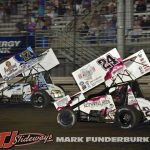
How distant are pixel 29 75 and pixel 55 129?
16.8 ft

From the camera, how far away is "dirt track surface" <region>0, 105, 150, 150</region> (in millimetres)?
9031

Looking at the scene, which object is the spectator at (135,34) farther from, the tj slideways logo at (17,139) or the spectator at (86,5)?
the tj slideways logo at (17,139)

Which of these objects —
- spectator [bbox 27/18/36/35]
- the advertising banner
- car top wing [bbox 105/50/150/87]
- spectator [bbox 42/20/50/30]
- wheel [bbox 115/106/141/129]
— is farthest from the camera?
spectator [bbox 42/20/50/30]

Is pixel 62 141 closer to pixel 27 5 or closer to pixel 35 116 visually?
pixel 35 116

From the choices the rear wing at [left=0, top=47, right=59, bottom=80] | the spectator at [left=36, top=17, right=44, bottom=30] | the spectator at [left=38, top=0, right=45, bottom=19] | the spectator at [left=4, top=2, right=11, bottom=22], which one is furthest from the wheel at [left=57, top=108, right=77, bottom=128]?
the spectator at [left=4, top=2, right=11, bottom=22]

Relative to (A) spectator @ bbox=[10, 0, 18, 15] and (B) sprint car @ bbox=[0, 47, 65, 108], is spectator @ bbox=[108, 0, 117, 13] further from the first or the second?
(B) sprint car @ bbox=[0, 47, 65, 108]

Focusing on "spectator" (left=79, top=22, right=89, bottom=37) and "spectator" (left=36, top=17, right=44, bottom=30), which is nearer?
"spectator" (left=79, top=22, right=89, bottom=37)

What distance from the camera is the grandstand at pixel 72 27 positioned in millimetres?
19375

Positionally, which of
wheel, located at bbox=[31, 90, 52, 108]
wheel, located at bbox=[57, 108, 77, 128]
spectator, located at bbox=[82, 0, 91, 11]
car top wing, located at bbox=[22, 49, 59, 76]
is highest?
spectator, located at bbox=[82, 0, 91, 11]

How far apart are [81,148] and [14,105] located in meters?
7.83

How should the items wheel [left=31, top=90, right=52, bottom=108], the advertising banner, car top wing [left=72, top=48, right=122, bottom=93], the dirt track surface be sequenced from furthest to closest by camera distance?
the advertising banner < wheel [left=31, top=90, right=52, bottom=108] < car top wing [left=72, top=48, right=122, bottom=93] < the dirt track surface

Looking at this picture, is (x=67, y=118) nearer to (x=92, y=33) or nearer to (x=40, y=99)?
(x=40, y=99)

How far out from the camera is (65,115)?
11656 millimetres

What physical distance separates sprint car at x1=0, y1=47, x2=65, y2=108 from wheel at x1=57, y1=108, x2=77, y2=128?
3.94 meters
